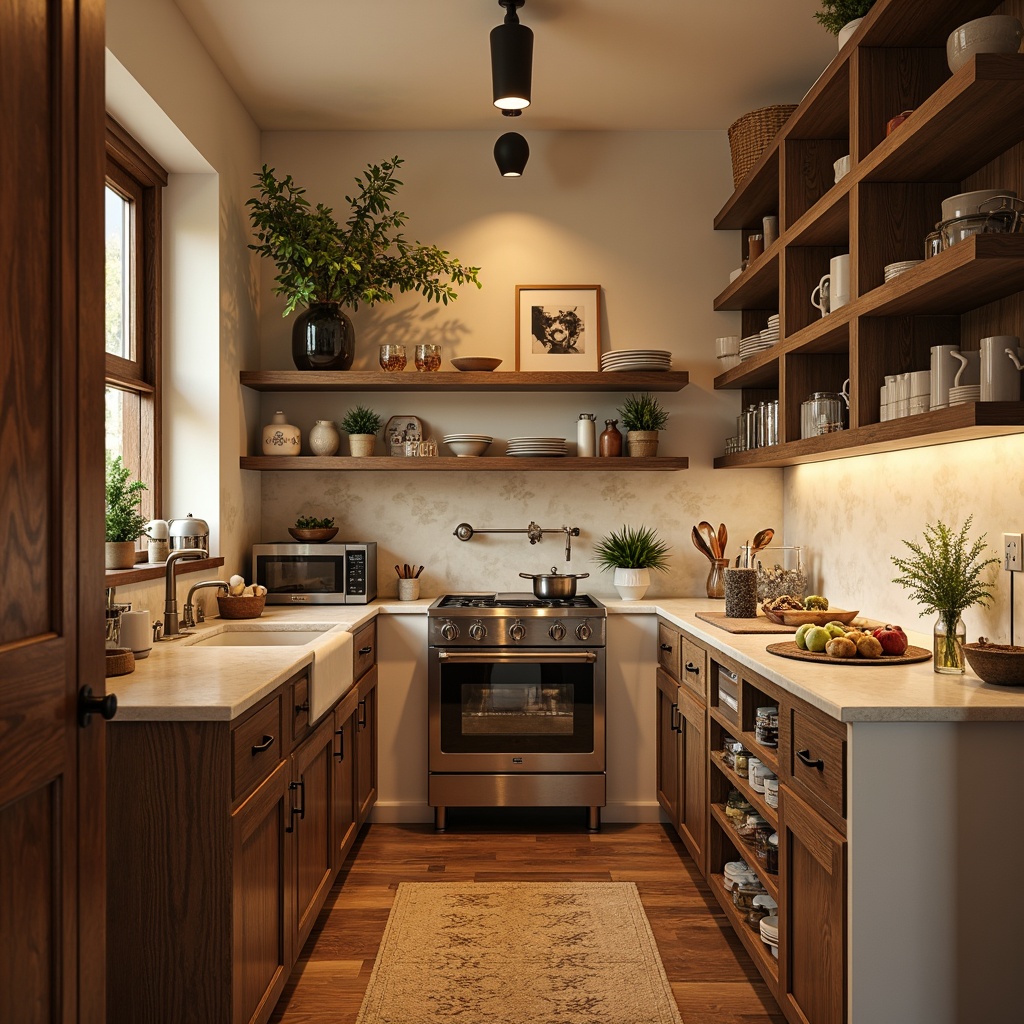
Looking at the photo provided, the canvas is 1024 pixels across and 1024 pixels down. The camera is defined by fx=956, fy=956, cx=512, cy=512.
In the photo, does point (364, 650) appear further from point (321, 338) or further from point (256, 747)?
point (256, 747)

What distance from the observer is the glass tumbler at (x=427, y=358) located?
4.04m

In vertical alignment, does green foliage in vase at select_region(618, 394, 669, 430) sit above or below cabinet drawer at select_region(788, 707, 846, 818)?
above

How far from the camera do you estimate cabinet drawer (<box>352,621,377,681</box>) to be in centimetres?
346

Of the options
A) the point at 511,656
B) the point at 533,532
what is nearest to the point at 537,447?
the point at 533,532

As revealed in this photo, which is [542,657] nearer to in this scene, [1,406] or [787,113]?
[787,113]

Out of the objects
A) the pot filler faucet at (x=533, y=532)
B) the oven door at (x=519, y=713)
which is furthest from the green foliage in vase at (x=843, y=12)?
the oven door at (x=519, y=713)

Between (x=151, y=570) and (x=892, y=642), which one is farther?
(x=151, y=570)

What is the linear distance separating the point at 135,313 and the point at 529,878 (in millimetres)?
Result: 2471

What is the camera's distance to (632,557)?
4.14 metres

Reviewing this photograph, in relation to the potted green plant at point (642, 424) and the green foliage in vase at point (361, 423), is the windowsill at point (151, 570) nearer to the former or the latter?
the green foliage in vase at point (361, 423)

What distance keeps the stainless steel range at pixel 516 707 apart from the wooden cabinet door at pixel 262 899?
135 centimetres

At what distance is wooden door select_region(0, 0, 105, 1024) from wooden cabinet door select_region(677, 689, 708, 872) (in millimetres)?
2107

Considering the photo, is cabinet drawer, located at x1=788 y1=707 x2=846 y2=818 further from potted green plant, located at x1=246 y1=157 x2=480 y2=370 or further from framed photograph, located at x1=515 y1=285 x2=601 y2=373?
potted green plant, located at x1=246 y1=157 x2=480 y2=370

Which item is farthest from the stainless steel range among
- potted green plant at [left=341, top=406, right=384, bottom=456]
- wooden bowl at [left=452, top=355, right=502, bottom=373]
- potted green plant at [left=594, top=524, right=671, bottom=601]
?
wooden bowl at [left=452, top=355, right=502, bottom=373]
